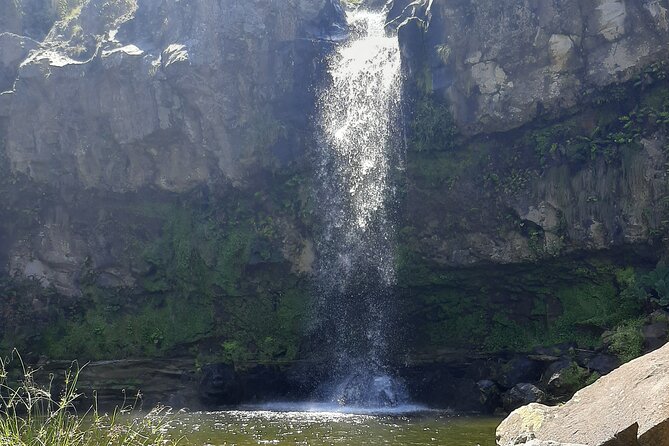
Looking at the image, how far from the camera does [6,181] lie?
20.5 m

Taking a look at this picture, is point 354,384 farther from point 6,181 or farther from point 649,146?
point 6,181

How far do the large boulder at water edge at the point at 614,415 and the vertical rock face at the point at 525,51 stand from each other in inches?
430

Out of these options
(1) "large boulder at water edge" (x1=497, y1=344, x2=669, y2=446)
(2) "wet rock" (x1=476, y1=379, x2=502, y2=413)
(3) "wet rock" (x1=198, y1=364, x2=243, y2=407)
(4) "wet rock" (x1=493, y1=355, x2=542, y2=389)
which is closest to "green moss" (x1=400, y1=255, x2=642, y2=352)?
(4) "wet rock" (x1=493, y1=355, x2=542, y2=389)

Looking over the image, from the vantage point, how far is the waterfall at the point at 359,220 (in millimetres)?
17734

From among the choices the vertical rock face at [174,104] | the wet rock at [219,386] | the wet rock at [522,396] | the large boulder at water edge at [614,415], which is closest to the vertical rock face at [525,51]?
the vertical rock face at [174,104]

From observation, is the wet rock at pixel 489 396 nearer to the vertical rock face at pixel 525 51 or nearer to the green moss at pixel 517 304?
the green moss at pixel 517 304

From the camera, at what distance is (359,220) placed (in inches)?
730

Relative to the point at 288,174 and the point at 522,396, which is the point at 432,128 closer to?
the point at 288,174

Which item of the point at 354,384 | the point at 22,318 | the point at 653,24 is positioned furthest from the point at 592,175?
the point at 22,318

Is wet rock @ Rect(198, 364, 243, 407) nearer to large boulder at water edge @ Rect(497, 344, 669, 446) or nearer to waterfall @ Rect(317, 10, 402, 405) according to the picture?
waterfall @ Rect(317, 10, 402, 405)

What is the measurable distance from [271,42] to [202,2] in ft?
9.12

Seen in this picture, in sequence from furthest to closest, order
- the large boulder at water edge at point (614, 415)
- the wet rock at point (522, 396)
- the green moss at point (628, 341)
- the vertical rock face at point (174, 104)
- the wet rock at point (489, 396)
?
the vertical rock face at point (174, 104)
the wet rock at point (489, 396)
the wet rock at point (522, 396)
the green moss at point (628, 341)
the large boulder at water edge at point (614, 415)

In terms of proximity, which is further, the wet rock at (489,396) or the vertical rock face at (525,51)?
the vertical rock face at (525,51)

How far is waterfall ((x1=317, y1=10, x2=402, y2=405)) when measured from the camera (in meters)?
17.7
